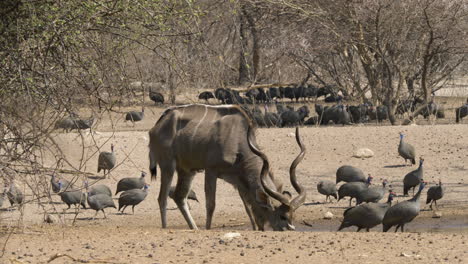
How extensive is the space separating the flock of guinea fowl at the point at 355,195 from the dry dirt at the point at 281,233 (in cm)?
29

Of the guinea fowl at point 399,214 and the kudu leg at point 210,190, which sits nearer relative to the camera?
the kudu leg at point 210,190

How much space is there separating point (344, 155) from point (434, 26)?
5.92 metres

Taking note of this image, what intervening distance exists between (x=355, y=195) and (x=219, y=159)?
3516 mm

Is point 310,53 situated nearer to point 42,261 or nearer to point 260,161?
point 260,161

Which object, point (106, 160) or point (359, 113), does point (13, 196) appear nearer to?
point (106, 160)

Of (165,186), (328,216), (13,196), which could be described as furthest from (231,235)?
(328,216)

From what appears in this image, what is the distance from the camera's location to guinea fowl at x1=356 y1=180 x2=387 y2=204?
14367 mm

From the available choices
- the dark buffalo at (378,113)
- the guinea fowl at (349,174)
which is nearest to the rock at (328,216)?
the guinea fowl at (349,174)

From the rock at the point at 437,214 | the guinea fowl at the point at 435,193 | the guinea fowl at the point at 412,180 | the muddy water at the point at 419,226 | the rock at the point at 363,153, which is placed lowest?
the muddy water at the point at 419,226

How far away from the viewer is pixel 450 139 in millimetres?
18391

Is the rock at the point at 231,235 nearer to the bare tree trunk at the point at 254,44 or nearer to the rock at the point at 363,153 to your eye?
the rock at the point at 363,153

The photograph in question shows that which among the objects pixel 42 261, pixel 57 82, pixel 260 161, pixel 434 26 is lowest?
pixel 42 261

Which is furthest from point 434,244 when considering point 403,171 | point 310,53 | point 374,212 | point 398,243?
point 310,53

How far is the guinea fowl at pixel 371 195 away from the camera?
47.1 feet
